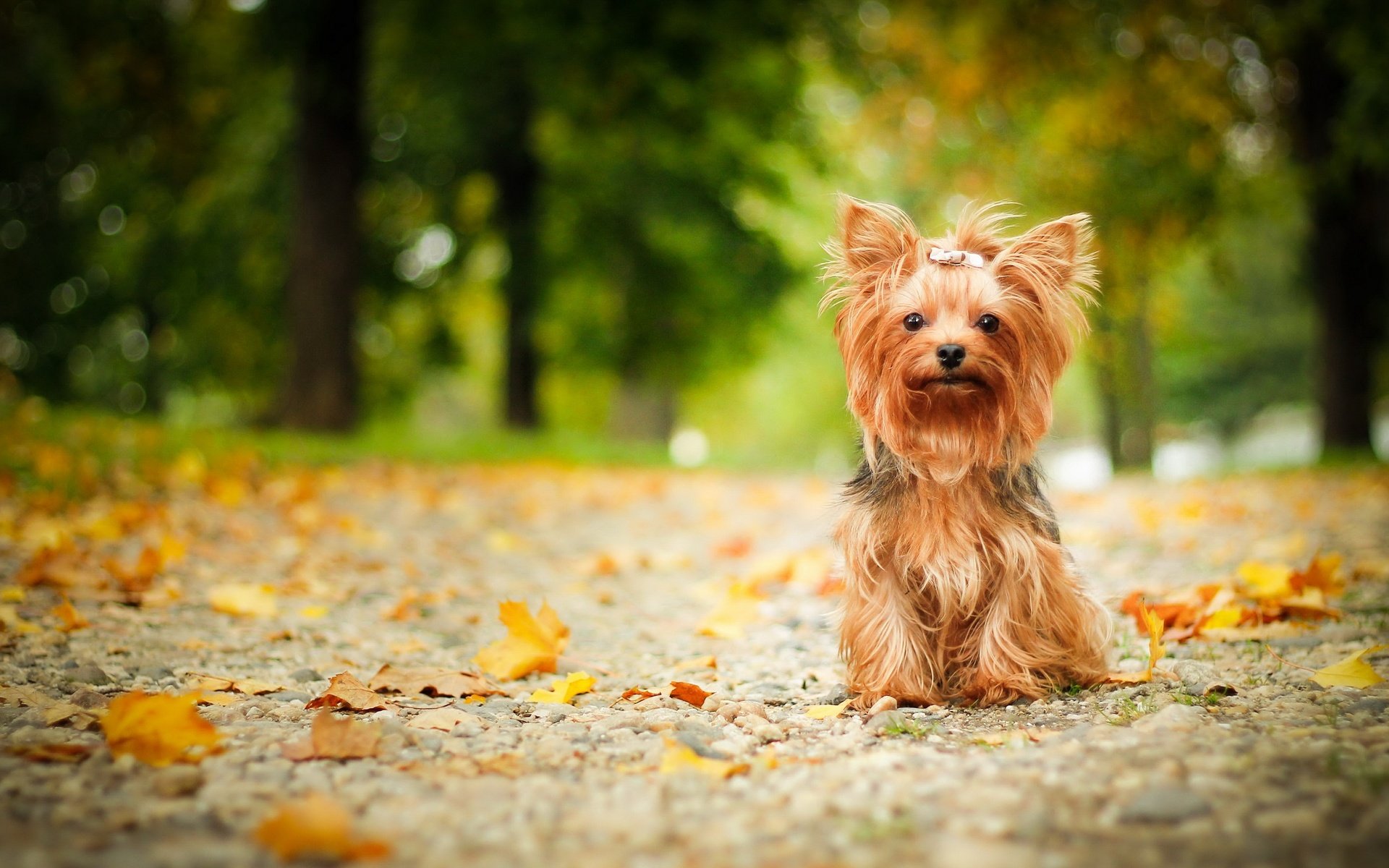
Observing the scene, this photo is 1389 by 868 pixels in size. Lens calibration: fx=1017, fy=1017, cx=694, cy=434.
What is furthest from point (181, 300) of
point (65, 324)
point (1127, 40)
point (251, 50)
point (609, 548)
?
point (1127, 40)

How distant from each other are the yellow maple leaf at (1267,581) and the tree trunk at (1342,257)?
13.2m

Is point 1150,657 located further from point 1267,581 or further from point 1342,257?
point 1342,257

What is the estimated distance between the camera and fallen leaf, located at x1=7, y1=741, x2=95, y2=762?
262cm

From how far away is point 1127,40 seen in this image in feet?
54.1

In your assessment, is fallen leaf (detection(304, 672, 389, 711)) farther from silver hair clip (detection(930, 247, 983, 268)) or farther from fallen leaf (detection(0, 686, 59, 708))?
silver hair clip (detection(930, 247, 983, 268))

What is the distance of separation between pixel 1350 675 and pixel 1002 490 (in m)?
1.26

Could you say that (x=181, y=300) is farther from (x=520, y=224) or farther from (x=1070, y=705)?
(x=1070, y=705)

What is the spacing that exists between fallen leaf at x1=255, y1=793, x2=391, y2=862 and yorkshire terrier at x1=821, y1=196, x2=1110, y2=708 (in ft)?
6.48

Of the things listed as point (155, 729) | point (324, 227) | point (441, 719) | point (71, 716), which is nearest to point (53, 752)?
point (155, 729)

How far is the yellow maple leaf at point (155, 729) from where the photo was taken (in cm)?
264

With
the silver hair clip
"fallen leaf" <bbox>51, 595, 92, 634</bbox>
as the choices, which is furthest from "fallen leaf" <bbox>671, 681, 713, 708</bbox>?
"fallen leaf" <bbox>51, 595, 92, 634</bbox>

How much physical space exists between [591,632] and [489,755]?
2.16m

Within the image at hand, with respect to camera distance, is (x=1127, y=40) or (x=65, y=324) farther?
(x=65, y=324)

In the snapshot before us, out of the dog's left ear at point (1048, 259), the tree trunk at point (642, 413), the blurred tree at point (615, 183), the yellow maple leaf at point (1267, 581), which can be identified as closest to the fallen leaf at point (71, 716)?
the dog's left ear at point (1048, 259)
